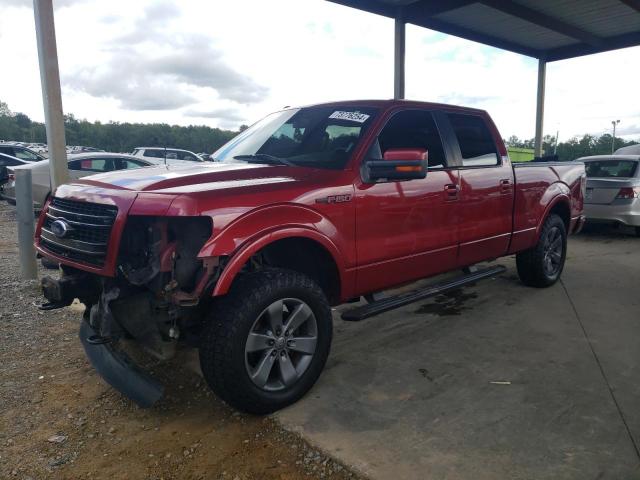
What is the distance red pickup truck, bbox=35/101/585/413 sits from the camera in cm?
279

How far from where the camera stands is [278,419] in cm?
298

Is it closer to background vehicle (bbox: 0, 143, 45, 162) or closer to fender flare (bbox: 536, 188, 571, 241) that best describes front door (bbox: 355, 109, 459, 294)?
fender flare (bbox: 536, 188, 571, 241)

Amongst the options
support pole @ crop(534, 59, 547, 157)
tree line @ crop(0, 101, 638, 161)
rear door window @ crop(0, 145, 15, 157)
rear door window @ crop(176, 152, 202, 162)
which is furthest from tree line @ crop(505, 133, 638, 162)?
rear door window @ crop(0, 145, 15, 157)

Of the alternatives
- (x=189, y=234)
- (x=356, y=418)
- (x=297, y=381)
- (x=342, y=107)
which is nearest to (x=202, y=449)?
(x=297, y=381)

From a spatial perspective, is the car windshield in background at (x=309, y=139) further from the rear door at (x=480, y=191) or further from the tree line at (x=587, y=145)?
the tree line at (x=587, y=145)

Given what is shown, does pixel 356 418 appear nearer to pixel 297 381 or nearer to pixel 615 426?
pixel 297 381

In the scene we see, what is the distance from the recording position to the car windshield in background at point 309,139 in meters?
3.65

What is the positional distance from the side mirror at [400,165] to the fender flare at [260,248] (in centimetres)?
59

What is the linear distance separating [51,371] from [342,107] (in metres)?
2.96

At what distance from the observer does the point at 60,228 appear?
3.04 m

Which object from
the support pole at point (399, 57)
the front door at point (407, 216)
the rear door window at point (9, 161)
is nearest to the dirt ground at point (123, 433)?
the front door at point (407, 216)

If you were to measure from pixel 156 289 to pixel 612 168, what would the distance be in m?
9.09

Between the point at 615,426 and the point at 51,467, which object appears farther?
the point at 615,426

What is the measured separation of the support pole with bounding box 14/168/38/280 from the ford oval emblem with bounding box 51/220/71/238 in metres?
2.70
